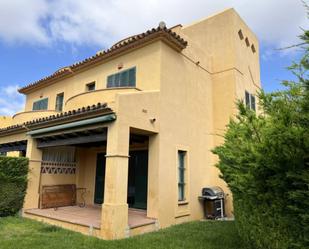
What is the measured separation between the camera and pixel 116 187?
28.2 ft

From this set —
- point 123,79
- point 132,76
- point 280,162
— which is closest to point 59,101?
point 123,79

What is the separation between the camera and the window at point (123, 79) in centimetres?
1243

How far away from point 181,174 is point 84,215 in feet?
14.7

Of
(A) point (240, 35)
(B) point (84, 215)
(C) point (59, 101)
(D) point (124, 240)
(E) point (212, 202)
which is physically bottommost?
(D) point (124, 240)

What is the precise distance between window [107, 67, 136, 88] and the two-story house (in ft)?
0.17

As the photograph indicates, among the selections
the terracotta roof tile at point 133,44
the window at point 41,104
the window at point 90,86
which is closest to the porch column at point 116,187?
the terracotta roof tile at point 133,44

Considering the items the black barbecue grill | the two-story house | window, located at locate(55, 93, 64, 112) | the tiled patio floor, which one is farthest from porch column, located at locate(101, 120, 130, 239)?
window, located at locate(55, 93, 64, 112)

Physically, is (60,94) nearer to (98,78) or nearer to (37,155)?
(98,78)

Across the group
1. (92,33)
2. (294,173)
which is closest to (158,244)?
(294,173)

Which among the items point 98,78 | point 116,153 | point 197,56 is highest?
point 197,56

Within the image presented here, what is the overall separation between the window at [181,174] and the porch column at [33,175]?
268 inches

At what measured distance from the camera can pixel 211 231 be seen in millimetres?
9570

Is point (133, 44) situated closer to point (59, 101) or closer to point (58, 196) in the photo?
point (59, 101)

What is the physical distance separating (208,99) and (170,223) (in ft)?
23.2
